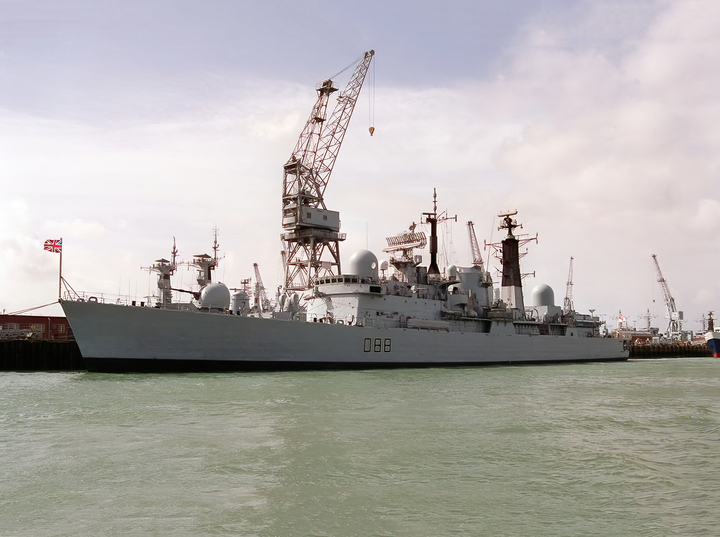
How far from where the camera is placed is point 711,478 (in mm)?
9328

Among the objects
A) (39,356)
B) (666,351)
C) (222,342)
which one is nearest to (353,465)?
(222,342)

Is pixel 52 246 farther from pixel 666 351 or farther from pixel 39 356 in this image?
pixel 666 351

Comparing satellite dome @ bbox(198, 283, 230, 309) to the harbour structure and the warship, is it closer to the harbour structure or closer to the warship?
the warship

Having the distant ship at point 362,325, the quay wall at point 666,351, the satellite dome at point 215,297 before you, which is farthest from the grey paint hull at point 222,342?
the quay wall at point 666,351

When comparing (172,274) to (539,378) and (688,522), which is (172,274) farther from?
(688,522)

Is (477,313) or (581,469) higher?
(477,313)

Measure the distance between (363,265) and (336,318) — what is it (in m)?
4.01

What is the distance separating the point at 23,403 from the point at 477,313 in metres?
28.9

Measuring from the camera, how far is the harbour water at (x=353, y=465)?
7.32m

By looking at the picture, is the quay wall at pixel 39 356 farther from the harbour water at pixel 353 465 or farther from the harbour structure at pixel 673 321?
the harbour structure at pixel 673 321

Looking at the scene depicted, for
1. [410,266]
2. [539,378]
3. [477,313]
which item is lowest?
[539,378]

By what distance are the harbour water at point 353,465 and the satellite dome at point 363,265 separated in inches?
627

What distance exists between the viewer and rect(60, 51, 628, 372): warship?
83.1 feet

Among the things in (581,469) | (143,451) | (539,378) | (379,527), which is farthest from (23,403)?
(539,378)
